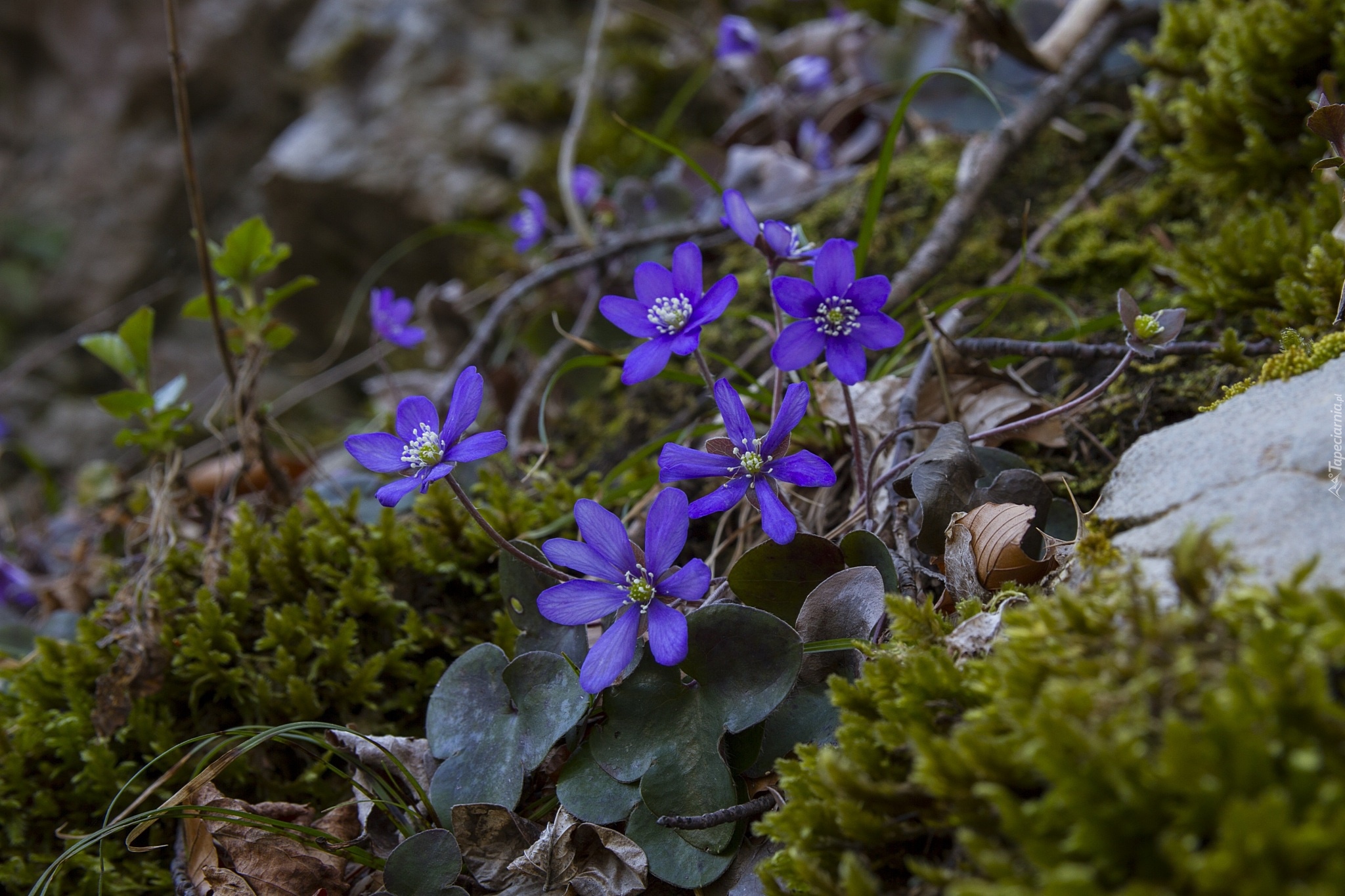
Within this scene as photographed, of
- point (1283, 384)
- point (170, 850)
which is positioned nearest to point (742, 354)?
point (1283, 384)

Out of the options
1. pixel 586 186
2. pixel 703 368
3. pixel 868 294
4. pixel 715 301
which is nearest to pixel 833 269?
pixel 868 294

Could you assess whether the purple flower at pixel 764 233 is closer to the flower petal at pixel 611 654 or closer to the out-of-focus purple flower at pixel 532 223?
the flower petal at pixel 611 654

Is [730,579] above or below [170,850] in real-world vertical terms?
above

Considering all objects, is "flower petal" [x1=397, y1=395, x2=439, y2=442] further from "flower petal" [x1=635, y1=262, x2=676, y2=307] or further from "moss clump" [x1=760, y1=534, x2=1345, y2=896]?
"moss clump" [x1=760, y1=534, x2=1345, y2=896]

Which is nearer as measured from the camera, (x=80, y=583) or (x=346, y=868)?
(x=346, y=868)

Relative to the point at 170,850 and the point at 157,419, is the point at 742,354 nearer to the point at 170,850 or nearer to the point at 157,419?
the point at 157,419

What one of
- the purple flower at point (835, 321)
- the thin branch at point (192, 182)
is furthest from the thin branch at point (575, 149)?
the purple flower at point (835, 321)
